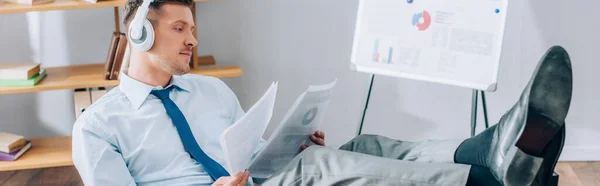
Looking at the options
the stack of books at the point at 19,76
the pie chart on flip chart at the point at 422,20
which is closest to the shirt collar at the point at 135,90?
the stack of books at the point at 19,76

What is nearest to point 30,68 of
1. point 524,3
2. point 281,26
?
point 281,26

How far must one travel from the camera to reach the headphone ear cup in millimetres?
1865

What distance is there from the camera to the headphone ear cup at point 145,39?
1.87 metres

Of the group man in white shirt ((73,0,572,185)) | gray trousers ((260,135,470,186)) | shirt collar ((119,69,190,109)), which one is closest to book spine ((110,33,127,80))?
man in white shirt ((73,0,572,185))

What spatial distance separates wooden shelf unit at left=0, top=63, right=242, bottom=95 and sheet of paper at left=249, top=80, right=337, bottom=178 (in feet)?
3.01

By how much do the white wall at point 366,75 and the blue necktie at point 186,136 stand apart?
123 centimetres

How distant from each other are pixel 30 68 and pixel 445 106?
171 cm

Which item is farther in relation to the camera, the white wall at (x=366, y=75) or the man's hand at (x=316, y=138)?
the white wall at (x=366, y=75)

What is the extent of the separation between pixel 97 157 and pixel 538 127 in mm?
987

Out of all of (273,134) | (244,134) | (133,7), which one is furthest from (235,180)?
(133,7)

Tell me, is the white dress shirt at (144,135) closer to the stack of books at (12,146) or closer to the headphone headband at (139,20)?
the headphone headband at (139,20)

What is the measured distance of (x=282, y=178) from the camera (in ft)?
5.91

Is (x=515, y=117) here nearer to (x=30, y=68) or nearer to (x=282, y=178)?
(x=282, y=178)

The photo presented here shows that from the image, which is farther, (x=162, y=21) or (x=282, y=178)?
(x=162, y=21)
